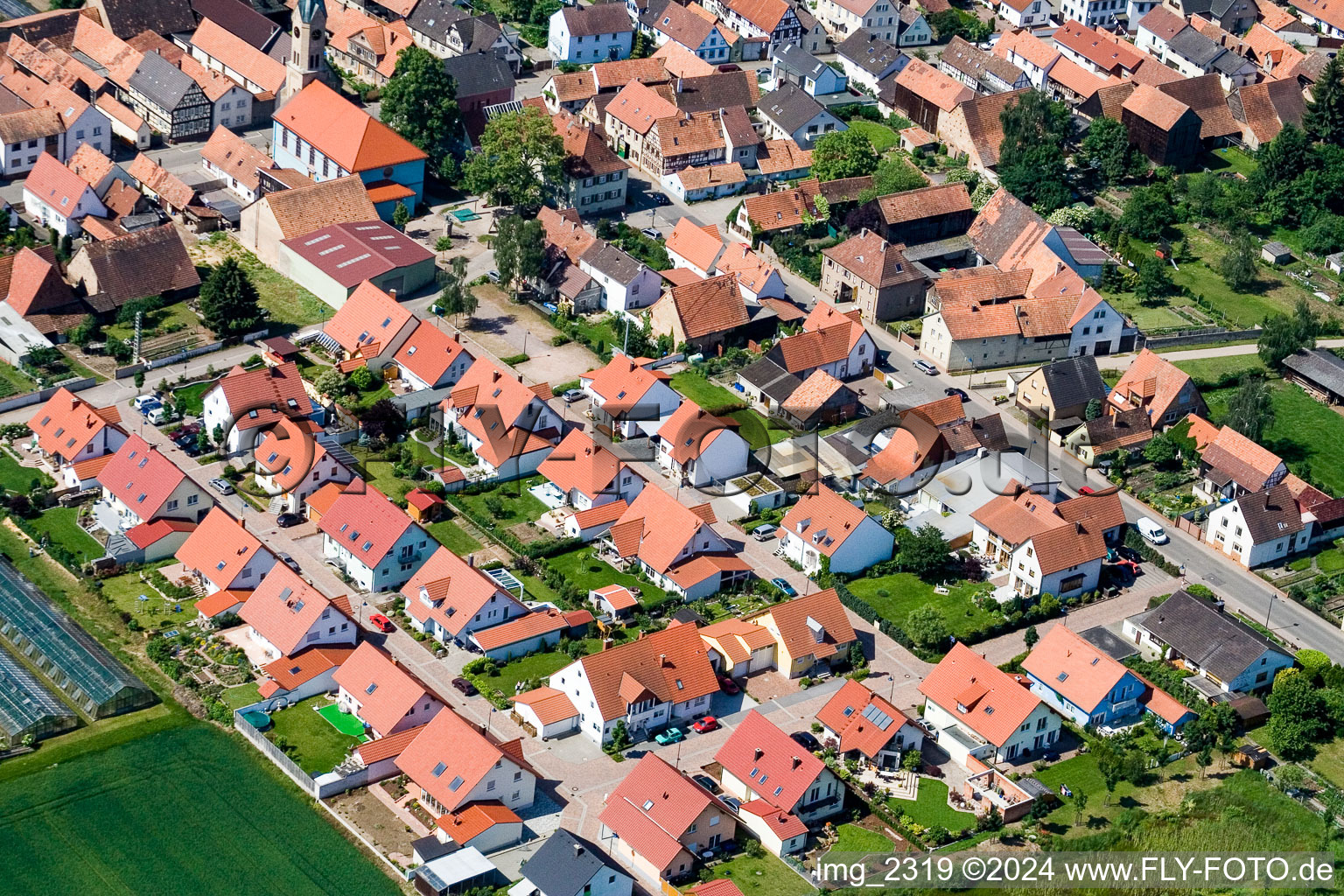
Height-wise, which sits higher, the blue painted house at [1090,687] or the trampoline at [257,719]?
the trampoline at [257,719]

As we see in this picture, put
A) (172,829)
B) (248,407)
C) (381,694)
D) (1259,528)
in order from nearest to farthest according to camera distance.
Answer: (172,829) < (381,694) < (1259,528) < (248,407)

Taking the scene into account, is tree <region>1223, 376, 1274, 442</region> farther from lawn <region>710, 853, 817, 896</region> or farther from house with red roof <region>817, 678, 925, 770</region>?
lawn <region>710, 853, 817, 896</region>

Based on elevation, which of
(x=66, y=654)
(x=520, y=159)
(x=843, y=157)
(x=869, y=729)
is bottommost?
(x=869, y=729)

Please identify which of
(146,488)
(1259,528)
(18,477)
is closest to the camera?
(146,488)

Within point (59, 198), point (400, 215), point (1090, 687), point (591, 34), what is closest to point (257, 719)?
point (1090, 687)

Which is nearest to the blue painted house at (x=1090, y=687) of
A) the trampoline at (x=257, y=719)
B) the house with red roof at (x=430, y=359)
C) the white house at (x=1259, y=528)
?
the white house at (x=1259, y=528)

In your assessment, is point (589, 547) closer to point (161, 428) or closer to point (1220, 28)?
point (161, 428)

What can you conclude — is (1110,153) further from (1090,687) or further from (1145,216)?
(1090,687)

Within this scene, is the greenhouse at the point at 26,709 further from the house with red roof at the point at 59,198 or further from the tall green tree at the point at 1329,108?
the tall green tree at the point at 1329,108
